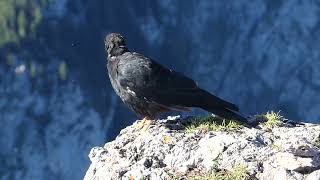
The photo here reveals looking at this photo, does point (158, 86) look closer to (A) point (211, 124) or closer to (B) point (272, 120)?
(A) point (211, 124)

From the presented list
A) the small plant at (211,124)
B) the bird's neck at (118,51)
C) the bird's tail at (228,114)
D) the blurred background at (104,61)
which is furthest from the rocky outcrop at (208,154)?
the blurred background at (104,61)

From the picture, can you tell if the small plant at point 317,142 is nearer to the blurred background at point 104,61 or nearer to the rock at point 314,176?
the rock at point 314,176

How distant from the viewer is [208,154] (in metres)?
9.63

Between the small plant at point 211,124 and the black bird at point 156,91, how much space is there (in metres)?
0.17

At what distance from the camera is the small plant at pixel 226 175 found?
903 centimetres

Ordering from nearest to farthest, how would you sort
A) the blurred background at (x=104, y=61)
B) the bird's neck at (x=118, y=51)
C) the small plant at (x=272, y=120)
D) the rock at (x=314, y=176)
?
the rock at (x=314, y=176)
the small plant at (x=272, y=120)
the bird's neck at (x=118, y=51)
the blurred background at (x=104, y=61)

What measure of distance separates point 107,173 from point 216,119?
2159 millimetres

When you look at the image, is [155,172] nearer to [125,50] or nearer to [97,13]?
[125,50]

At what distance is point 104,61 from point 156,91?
8182 cm

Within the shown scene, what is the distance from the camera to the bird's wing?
1124 centimetres

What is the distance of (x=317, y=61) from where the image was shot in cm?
8881

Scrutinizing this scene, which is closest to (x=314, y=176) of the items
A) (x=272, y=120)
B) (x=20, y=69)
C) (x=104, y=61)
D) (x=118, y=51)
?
(x=272, y=120)

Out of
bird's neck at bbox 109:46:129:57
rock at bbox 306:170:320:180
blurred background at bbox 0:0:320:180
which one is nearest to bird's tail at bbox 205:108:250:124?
bird's neck at bbox 109:46:129:57

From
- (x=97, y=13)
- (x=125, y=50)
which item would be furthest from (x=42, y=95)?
(x=125, y=50)
